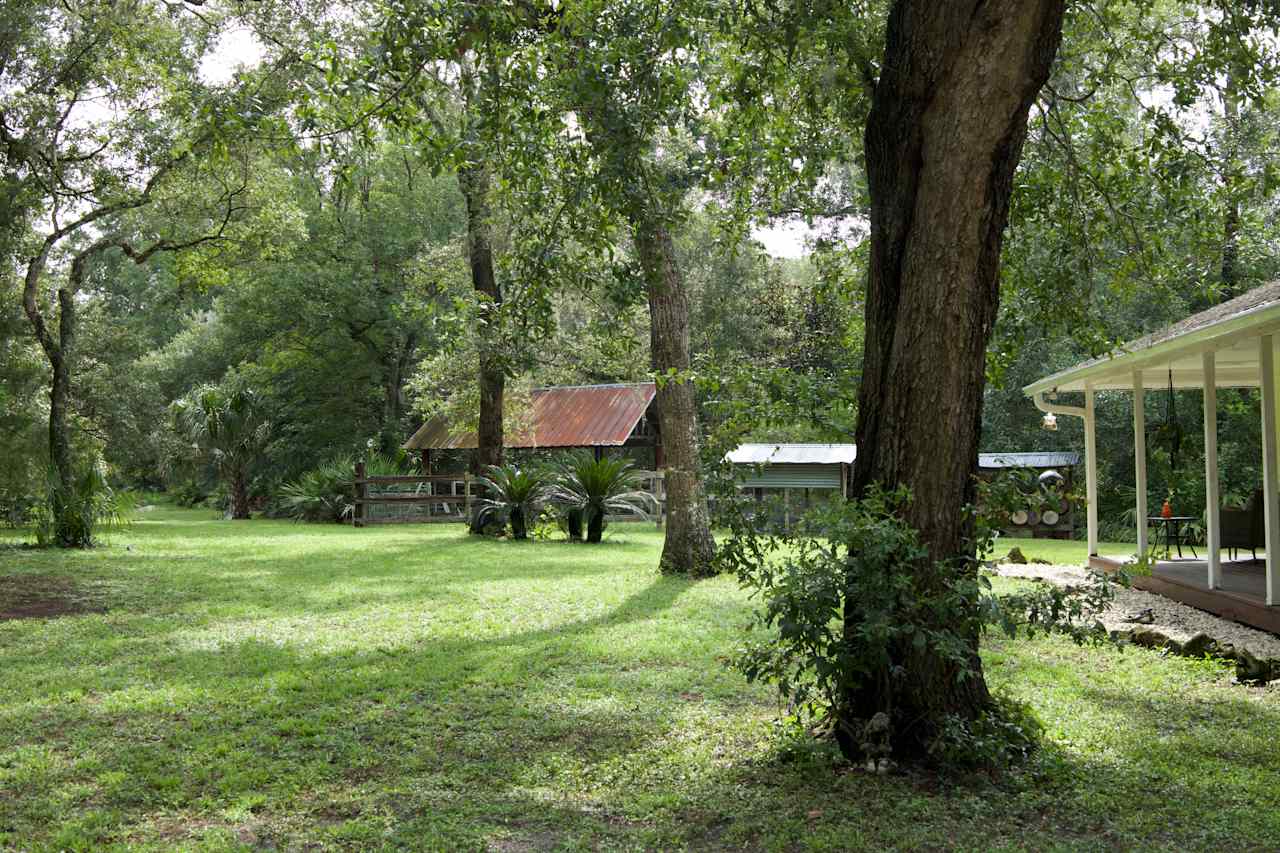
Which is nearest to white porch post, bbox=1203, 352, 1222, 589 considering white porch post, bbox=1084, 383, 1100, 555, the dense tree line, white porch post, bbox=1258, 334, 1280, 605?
white porch post, bbox=1258, 334, 1280, 605

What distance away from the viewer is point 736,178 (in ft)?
25.1

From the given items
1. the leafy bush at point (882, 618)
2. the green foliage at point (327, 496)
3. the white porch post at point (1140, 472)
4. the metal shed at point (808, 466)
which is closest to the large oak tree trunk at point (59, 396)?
the green foliage at point (327, 496)

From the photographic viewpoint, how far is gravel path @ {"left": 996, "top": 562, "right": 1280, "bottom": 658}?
25.8 ft

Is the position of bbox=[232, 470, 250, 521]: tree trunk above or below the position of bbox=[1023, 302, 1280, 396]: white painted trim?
→ below

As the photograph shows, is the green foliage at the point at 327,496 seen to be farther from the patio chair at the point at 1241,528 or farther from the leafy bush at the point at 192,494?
the patio chair at the point at 1241,528

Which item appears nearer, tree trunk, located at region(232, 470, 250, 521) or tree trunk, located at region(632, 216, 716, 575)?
tree trunk, located at region(632, 216, 716, 575)

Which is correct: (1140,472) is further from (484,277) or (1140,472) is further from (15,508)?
(15,508)

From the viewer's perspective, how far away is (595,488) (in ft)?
55.3

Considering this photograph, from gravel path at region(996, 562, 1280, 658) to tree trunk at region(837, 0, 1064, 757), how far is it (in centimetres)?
216

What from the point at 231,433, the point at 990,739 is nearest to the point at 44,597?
the point at 990,739

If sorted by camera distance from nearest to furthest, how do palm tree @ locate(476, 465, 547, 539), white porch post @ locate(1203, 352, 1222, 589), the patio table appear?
white porch post @ locate(1203, 352, 1222, 589), the patio table, palm tree @ locate(476, 465, 547, 539)

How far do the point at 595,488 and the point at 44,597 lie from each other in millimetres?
8357

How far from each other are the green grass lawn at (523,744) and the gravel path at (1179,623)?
0.84 metres

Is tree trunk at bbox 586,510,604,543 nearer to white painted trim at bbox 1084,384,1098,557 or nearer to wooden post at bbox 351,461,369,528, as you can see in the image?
wooden post at bbox 351,461,369,528
